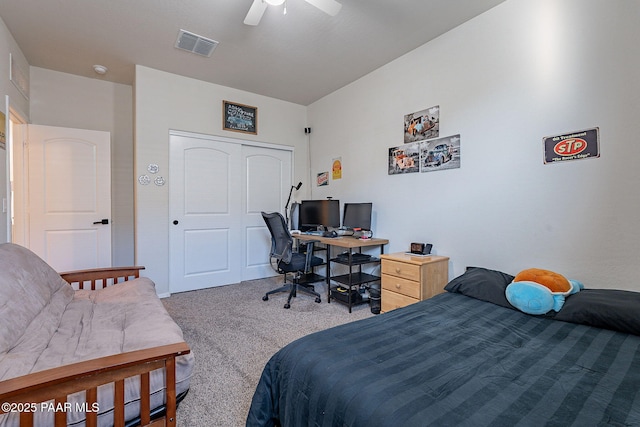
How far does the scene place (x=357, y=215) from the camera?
350 cm

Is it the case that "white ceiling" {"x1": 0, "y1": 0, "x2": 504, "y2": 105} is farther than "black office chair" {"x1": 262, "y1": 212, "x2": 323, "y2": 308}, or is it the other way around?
"black office chair" {"x1": 262, "y1": 212, "x2": 323, "y2": 308}

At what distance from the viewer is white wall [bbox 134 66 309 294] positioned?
3.35m

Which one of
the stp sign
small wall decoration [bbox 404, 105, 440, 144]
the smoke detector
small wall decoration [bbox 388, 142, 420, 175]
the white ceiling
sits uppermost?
the white ceiling

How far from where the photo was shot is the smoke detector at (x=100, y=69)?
329cm

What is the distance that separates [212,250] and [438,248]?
2894 millimetres

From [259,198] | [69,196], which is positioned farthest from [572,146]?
[69,196]

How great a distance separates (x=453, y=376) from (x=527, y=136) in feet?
6.52

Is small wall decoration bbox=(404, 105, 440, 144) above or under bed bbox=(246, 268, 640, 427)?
above

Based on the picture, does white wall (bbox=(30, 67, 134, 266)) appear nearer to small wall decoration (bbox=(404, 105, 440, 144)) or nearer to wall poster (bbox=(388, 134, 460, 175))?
wall poster (bbox=(388, 134, 460, 175))

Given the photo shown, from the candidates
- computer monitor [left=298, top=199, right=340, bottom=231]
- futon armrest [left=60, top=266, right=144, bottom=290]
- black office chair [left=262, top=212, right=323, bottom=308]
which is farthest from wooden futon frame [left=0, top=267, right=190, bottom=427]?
computer monitor [left=298, top=199, right=340, bottom=231]

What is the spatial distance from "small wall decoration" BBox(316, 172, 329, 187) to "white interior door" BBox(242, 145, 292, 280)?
57 cm

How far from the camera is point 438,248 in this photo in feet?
9.09

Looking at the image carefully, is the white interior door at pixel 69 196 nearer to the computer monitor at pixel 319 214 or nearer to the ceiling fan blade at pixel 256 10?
the computer monitor at pixel 319 214

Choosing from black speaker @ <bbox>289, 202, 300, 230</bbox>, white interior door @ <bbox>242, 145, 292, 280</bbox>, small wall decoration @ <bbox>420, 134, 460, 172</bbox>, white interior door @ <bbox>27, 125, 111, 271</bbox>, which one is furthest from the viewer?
black speaker @ <bbox>289, 202, 300, 230</bbox>
